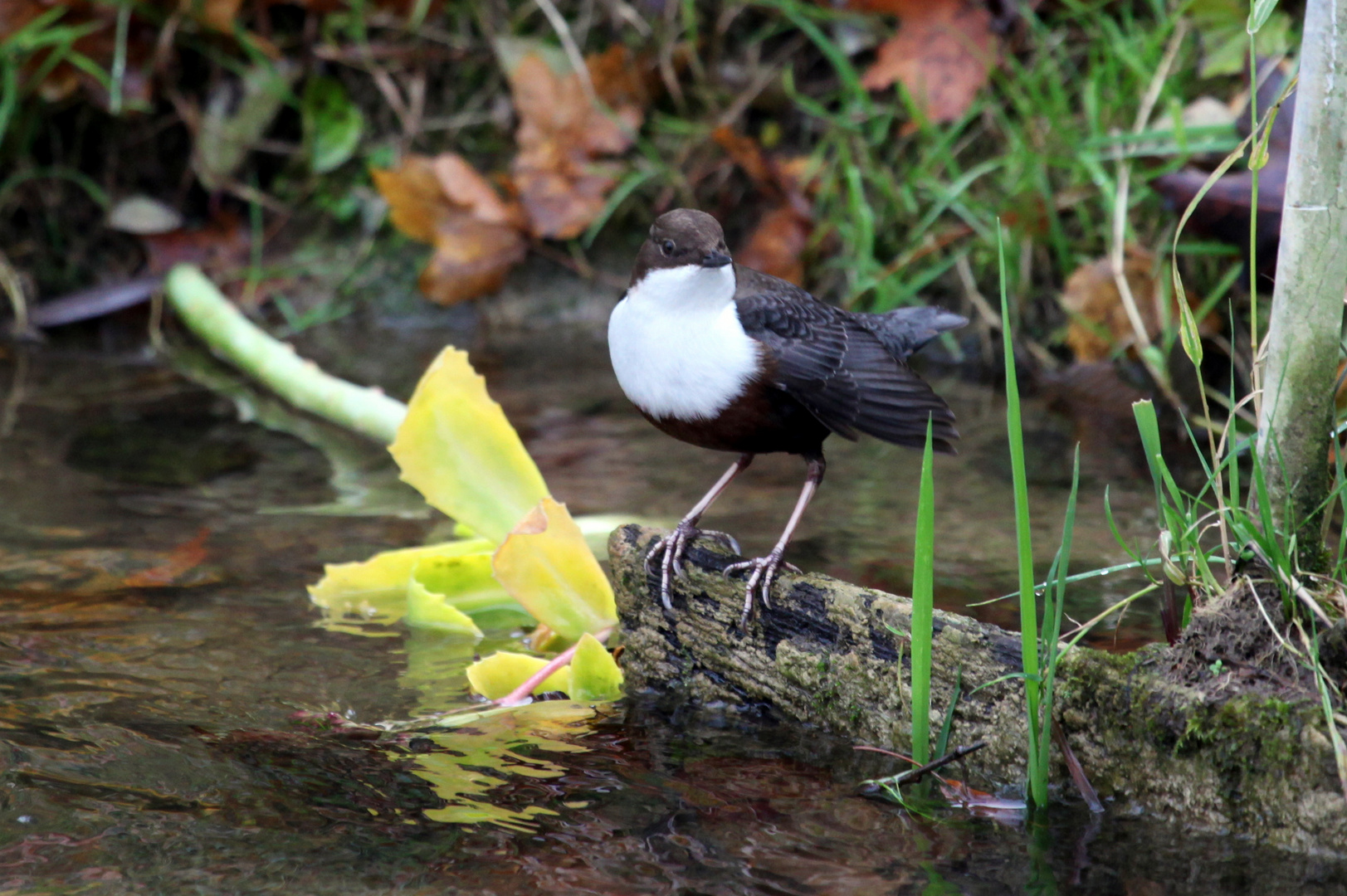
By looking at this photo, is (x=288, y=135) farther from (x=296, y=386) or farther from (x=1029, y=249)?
Answer: (x=1029, y=249)

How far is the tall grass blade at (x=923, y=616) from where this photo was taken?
216cm

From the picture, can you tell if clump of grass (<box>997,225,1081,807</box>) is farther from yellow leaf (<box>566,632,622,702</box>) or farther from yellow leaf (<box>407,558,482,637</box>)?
yellow leaf (<box>407,558,482,637</box>)

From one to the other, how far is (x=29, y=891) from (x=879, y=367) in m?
1.95

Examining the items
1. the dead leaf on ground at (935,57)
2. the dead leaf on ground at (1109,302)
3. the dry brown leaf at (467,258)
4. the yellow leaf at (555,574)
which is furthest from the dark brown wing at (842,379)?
the dry brown leaf at (467,258)

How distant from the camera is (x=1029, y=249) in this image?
5570 mm

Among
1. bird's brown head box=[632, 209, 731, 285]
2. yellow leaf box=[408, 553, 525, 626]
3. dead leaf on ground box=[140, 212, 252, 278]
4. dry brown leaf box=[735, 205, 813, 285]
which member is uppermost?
bird's brown head box=[632, 209, 731, 285]

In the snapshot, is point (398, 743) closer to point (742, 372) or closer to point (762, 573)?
point (762, 573)

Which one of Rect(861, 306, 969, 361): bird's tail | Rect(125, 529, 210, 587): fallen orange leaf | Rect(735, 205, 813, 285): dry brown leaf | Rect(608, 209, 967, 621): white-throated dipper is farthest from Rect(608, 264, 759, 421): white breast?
Rect(735, 205, 813, 285): dry brown leaf

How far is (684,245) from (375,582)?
3.86ft

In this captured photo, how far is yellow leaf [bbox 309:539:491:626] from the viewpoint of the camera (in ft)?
11.3

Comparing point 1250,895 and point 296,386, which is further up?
point 1250,895

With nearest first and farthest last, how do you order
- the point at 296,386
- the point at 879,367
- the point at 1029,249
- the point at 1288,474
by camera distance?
the point at 1288,474, the point at 879,367, the point at 296,386, the point at 1029,249

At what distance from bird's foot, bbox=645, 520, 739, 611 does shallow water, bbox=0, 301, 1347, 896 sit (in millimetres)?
252

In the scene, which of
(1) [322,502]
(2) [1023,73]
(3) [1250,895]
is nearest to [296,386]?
(1) [322,502]
